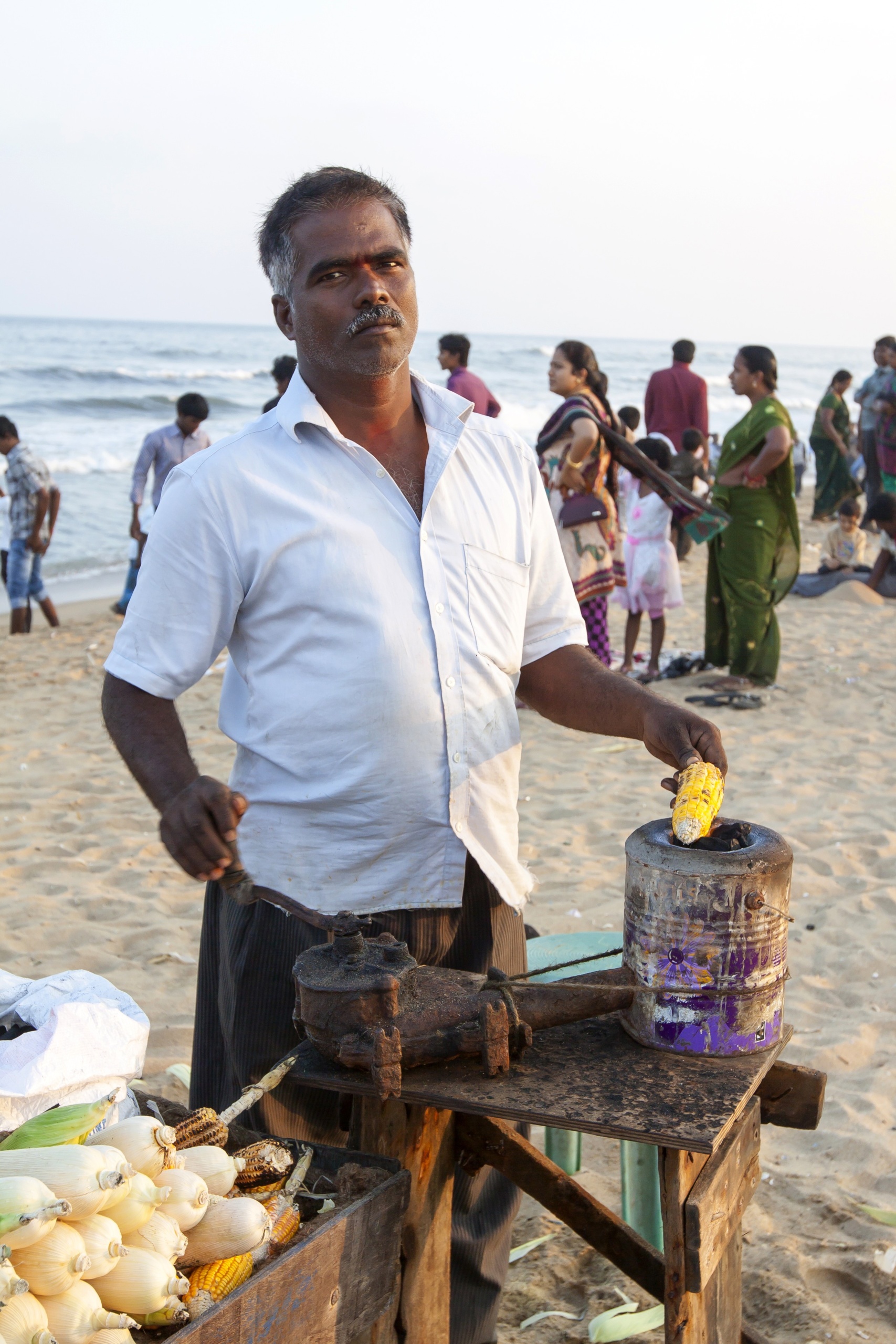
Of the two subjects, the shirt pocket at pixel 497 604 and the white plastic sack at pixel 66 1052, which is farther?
the shirt pocket at pixel 497 604

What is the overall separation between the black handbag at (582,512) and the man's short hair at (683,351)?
435 cm

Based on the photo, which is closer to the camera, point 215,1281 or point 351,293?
point 215,1281

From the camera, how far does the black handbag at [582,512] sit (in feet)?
21.5

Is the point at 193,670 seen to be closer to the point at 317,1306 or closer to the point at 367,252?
the point at 367,252

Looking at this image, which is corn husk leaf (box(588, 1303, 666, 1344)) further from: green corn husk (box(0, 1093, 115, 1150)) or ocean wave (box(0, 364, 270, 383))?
ocean wave (box(0, 364, 270, 383))

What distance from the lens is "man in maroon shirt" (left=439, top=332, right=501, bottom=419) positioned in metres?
8.07

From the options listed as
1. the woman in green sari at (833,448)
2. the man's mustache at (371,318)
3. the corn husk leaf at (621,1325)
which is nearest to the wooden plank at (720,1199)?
the corn husk leaf at (621,1325)

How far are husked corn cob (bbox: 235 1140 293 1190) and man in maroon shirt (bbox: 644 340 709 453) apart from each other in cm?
986

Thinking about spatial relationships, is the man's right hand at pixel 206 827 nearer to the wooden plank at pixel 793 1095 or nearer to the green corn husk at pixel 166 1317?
the green corn husk at pixel 166 1317

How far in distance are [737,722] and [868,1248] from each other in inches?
177

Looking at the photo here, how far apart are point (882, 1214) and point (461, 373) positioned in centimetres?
642

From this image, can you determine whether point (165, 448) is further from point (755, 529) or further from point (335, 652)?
point (335, 652)

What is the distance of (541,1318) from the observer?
8.40 ft

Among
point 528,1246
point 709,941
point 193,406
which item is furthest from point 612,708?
point 193,406
